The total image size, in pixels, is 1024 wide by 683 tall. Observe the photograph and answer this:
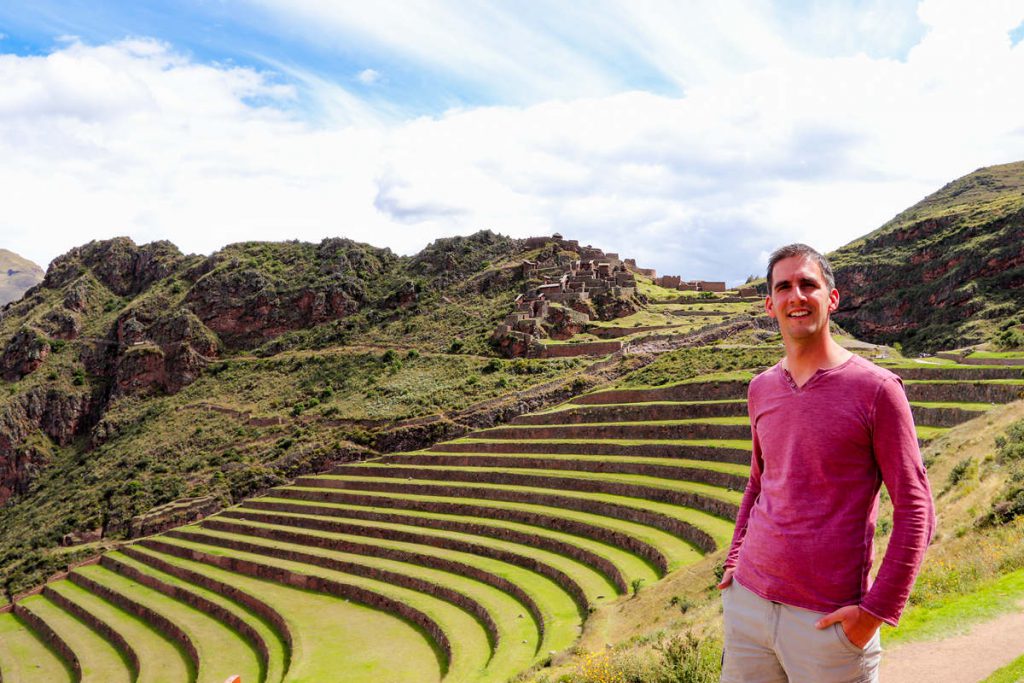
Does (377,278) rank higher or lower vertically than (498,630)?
higher

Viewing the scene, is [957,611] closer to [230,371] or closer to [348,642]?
[348,642]

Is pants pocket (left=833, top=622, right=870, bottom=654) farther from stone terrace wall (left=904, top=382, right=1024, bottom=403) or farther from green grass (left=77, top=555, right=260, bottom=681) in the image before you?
green grass (left=77, top=555, right=260, bottom=681)

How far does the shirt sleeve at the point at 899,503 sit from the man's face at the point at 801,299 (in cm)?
55

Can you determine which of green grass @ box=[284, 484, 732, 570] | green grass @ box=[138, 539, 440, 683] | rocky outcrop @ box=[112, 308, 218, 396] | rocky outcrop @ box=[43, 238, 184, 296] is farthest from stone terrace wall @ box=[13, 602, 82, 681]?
rocky outcrop @ box=[43, 238, 184, 296]

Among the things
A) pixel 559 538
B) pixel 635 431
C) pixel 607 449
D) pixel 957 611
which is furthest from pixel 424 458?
pixel 957 611

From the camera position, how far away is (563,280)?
5834cm

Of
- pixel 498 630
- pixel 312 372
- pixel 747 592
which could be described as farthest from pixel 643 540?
pixel 312 372

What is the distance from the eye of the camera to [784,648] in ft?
12.7

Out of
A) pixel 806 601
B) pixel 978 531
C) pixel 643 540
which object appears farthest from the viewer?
pixel 643 540

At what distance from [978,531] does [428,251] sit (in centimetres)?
7075

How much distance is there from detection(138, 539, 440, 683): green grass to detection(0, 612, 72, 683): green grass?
27.3 ft

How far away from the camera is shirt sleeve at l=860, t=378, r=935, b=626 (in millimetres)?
3465

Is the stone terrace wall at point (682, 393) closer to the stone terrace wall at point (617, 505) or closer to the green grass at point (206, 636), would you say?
the stone terrace wall at point (617, 505)

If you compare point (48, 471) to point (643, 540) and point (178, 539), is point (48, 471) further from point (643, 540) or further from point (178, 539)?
point (643, 540)
